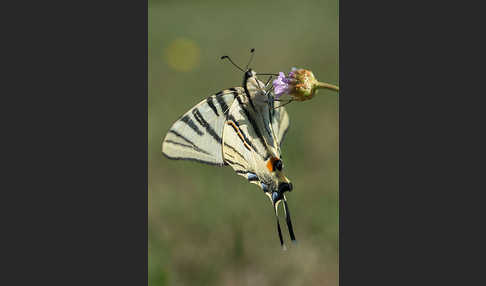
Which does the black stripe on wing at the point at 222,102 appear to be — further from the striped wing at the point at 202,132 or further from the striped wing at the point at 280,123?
the striped wing at the point at 280,123

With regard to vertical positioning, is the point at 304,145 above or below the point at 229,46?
below

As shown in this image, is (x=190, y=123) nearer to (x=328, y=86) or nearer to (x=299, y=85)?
(x=299, y=85)

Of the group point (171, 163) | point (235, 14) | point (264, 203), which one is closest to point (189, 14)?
point (235, 14)

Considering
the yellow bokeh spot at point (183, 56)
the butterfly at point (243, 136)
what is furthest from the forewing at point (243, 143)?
the yellow bokeh spot at point (183, 56)

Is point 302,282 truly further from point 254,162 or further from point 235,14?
point 235,14

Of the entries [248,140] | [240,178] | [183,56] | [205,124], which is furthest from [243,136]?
[183,56]

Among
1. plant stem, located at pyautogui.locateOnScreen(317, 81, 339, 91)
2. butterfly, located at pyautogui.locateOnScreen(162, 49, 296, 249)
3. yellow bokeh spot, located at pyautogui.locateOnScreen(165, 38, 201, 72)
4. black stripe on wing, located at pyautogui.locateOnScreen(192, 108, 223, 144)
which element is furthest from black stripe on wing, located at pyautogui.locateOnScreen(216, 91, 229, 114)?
yellow bokeh spot, located at pyautogui.locateOnScreen(165, 38, 201, 72)

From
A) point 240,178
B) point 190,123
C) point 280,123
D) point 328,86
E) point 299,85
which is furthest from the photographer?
point 240,178
